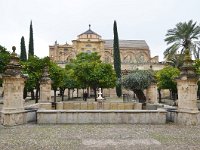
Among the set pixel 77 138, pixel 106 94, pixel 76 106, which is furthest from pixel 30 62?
pixel 106 94

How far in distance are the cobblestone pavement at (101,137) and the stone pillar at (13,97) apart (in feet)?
3.11

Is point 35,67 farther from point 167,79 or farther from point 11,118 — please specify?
point 167,79

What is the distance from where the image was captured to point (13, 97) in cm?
1348

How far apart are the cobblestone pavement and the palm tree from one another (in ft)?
69.1

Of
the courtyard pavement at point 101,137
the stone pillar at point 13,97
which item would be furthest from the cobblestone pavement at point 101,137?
the stone pillar at point 13,97

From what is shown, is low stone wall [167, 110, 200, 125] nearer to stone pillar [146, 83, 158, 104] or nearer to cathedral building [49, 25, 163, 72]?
stone pillar [146, 83, 158, 104]

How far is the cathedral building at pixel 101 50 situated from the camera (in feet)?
224

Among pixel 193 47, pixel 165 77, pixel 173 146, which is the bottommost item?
pixel 173 146

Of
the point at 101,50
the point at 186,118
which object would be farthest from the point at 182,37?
the point at 101,50

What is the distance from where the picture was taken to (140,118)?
13500 millimetres

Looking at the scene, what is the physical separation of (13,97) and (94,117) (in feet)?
13.0

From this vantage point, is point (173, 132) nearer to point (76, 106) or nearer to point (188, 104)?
point (188, 104)

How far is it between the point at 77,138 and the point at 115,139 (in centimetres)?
131

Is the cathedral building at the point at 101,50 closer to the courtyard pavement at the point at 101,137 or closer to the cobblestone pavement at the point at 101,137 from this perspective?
the courtyard pavement at the point at 101,137
